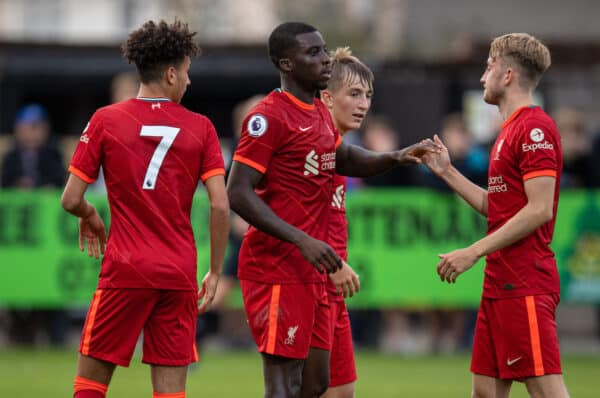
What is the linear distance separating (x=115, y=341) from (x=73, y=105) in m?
13.8

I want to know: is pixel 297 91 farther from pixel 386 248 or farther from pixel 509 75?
pixel 386 248

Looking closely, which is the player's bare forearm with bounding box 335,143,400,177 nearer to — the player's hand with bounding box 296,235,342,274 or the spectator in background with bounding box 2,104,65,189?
the player's hand with bounding box 296,235,342,274

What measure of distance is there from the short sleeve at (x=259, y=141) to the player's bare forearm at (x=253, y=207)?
5 centimetres

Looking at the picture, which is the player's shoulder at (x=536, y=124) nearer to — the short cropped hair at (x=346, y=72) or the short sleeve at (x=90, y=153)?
the short cropped hair at (x=346, y=72)

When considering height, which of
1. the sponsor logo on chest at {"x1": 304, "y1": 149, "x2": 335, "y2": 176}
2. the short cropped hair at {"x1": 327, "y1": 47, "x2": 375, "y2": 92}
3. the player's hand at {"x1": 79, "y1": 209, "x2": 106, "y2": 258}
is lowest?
the player's hand at {"x1": 79, "y1": 209, "x2": 106, "y2": 258}

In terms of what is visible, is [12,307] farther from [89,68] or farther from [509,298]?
[509,298]

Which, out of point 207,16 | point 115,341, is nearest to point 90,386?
point 115,341

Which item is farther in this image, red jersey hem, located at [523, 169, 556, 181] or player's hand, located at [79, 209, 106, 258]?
player's hand, located at [79, 209, 106, 258]

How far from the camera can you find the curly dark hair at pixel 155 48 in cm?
714

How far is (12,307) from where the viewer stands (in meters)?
15.0

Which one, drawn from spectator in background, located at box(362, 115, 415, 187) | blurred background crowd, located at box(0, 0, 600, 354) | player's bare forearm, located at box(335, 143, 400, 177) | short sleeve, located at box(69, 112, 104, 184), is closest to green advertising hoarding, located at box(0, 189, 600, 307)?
blurred background crowd, located at box(0, 0, 600, 354)

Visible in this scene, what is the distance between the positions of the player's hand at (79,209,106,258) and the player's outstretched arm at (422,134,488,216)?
2106mm

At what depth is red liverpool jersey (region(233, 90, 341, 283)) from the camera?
7.11 meters

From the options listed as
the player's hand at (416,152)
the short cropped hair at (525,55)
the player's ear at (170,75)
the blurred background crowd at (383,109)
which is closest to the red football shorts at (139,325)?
the player's ear at (170,75)
